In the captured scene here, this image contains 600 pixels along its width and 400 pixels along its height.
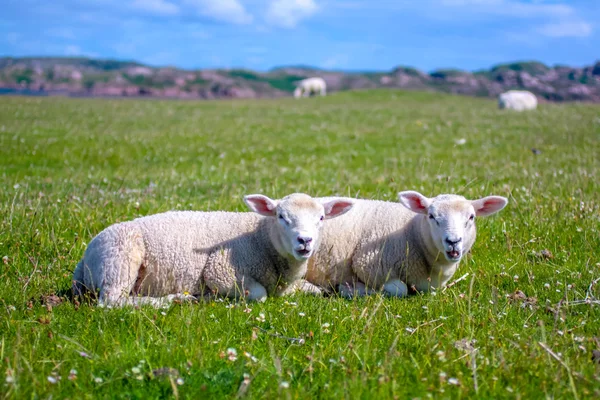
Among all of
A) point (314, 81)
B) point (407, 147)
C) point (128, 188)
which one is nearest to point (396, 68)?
point (314, 81)

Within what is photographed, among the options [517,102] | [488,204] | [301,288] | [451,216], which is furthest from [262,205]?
[517,102]

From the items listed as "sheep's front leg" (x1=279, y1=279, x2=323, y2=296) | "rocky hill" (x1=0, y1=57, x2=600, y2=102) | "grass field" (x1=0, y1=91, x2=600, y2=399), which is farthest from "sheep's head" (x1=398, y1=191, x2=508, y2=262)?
"rocky hill" (x1=0, y1=57, x2=600, y2=102)

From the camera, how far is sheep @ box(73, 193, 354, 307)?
571cm

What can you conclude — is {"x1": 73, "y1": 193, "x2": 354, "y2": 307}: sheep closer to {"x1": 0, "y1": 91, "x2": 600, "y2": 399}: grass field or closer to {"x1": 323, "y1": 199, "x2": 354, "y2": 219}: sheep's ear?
{"x1": 323, "y1": 199, "x2": 354, "y2": 219}: sheep's ear

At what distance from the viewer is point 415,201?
632 cm

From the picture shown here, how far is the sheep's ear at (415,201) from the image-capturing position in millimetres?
6152

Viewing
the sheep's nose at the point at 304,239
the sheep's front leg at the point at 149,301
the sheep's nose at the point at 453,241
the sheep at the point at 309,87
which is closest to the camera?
the sheep's front leg at the point at 149,301

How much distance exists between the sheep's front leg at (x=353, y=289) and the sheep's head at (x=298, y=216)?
620 millimetres

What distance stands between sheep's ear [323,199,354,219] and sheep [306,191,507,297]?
19.0 inches

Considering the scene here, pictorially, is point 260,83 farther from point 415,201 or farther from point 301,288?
point 301,288

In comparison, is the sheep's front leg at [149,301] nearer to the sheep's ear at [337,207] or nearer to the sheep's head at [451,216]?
the sheep's ear at [337,207]

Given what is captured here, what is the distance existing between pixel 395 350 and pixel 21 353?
2.61 m

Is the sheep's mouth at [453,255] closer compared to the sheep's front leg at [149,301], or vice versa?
the sheep's front leg at [149,301]

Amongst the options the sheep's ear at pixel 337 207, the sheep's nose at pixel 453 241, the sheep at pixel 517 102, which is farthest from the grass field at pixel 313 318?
the sheep at pixel 517 102
